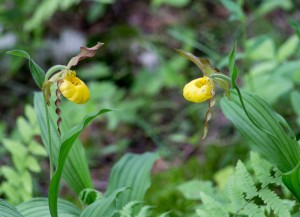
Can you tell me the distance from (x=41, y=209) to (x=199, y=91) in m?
0.57

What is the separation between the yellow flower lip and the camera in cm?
117

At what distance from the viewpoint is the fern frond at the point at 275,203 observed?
123 cm

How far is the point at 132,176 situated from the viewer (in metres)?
1.60

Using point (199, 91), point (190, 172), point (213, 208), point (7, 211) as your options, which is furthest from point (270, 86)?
point (7, 211)

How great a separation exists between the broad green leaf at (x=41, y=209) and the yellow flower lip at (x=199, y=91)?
0.50 meters

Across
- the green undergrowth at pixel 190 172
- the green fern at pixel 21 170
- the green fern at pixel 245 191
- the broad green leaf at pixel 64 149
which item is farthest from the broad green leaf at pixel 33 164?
the green fern at pixel 245 191

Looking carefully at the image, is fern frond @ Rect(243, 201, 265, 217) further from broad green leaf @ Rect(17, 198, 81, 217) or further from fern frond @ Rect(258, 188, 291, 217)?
broad green leaf @ Rect(17, 198, 81, 217)

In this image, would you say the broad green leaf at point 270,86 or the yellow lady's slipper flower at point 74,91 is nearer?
the yellow lady's slipper flower at point 74,91

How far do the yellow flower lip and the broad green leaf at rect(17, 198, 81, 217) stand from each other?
1.63 ft

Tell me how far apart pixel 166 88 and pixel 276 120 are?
2.28 m

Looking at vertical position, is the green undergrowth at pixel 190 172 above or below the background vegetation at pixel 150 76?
below

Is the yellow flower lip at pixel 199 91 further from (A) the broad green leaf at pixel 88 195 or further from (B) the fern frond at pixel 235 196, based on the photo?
(A) the broad green leaf at pixel 88 195

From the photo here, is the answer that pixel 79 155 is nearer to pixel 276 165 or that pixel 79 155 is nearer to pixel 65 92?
pixel 65 92

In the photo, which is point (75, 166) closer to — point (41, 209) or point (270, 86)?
point (41, 209)
